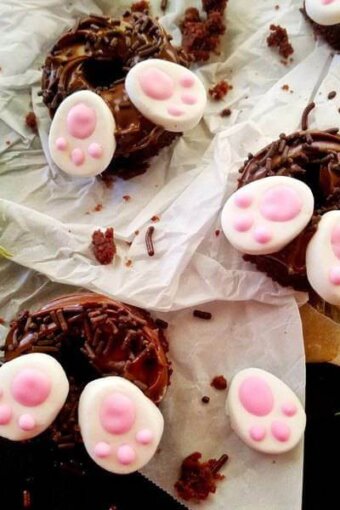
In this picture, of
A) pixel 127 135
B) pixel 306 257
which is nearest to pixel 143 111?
pixel 127 135

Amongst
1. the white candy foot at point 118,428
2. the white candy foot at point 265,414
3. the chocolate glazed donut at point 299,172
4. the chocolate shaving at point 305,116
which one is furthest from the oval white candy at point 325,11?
the white candy foot at point 118,428

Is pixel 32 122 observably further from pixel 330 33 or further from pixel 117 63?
pixel 330 33

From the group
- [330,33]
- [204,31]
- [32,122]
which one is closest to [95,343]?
[32,122]

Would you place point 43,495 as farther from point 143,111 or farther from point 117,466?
point 143,111

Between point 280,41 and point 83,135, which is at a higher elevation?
point 280,41

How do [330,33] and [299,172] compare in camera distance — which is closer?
[299,172]

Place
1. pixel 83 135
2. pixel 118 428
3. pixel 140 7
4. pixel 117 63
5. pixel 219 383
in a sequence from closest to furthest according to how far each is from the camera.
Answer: pixel 118 428
pixel 219 383
pixel 83 135
pixel 117 63
pixel 140 7

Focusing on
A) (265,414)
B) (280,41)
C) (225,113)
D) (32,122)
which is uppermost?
(280,41)

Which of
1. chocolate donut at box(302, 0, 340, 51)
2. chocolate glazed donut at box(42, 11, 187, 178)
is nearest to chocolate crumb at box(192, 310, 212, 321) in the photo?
chocolate glazed donut at box(42, 11, 187, 178)
